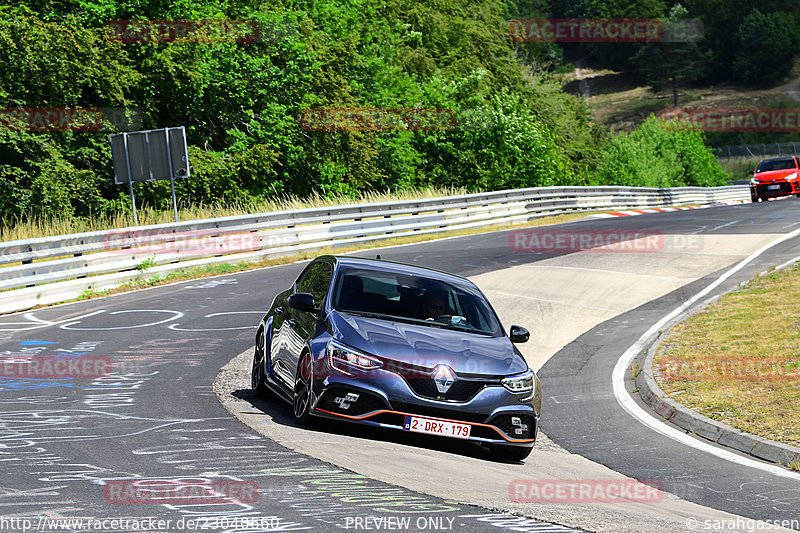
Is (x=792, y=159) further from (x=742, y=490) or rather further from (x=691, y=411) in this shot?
(x=742, y=490)

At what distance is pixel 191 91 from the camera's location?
36250 millimetres

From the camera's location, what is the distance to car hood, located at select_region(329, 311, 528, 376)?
803 cm

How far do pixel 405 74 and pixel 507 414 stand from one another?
44.0 m

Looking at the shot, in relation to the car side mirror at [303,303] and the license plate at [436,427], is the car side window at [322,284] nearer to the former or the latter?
the car side mirror at [303,303]

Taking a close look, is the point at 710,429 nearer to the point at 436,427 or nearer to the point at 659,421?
the point at 659,421

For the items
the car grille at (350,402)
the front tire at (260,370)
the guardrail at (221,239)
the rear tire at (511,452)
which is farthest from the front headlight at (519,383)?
the guardrail at (221,239)

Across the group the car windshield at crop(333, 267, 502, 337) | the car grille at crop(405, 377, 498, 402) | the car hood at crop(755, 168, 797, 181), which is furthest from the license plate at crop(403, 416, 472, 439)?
the car hood at crop(755, 168, 797, 181)

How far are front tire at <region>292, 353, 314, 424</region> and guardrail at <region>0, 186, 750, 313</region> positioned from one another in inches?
395

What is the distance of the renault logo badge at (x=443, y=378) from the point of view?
26.1 ft

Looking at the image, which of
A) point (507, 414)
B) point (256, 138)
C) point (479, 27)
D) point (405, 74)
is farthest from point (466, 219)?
point (479, 27)

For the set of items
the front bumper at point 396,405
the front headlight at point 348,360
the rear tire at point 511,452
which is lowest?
the rear tire at point 511,452

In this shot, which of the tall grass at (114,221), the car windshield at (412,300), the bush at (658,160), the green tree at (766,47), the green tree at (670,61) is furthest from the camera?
the green tree at (670,61)

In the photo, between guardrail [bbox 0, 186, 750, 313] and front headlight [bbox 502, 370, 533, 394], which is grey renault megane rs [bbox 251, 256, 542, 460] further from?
guardrail [bbox 0, 186, 750, 313]

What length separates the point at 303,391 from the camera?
8.34 meters
